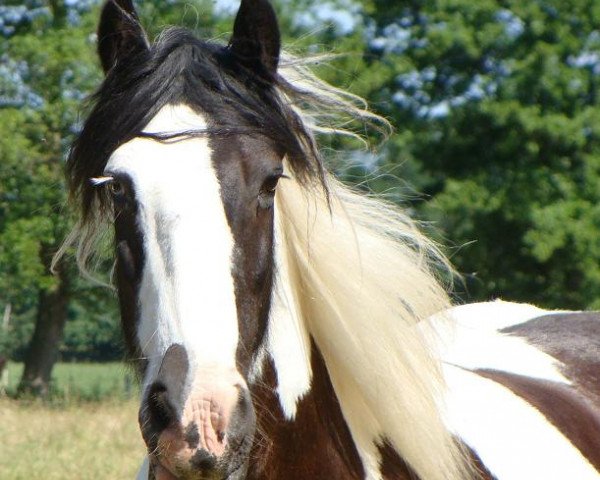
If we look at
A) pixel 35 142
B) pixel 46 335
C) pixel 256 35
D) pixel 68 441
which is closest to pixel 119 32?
pixel 256 35

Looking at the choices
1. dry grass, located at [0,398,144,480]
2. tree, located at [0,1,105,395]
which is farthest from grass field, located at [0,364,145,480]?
tree, located at [0,1,105,395]

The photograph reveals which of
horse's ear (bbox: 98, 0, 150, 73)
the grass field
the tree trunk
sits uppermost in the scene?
horse's ear (bbox: 98, 0, 150, 73)

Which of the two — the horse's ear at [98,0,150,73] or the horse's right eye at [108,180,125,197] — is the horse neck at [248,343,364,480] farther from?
the horse's ear at [98,0,150,73]

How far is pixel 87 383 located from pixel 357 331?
58.9 feet

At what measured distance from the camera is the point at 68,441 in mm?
8188

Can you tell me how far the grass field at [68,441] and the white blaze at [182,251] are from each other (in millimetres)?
4197

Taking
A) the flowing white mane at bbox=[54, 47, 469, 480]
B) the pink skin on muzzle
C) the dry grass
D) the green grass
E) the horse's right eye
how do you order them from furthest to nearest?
the green grass, the dry grass, the flowing white mane at bbox=[54, 47, 469, 480], the horse's right eye, the pink skin on muzzle

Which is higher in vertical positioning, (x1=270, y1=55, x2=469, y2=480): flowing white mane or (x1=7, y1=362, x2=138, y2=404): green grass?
(x1=270, y1=55, x2=469, y2=480): flowing white mane

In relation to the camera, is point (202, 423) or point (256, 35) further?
point (256, 35)

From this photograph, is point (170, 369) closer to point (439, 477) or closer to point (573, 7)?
point (439, 477)

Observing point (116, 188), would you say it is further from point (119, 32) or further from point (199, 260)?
point (119, 32)

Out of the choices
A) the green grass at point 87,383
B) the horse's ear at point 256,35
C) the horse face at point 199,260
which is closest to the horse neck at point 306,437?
the horse face at point 199,260

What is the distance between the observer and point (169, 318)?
74.8 inches

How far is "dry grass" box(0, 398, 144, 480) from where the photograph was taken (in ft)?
23.1
